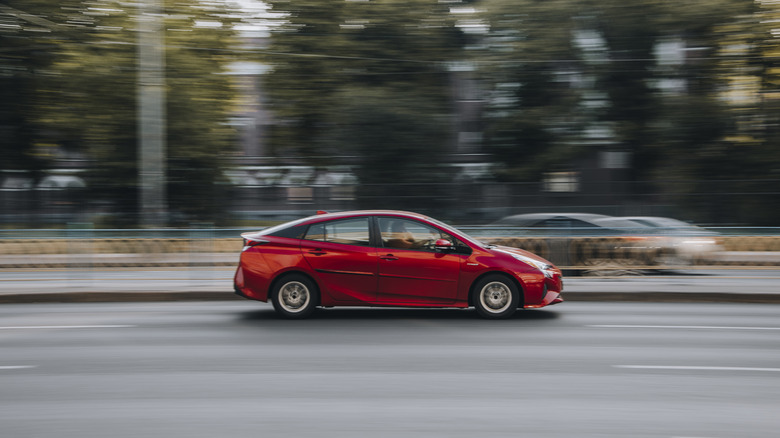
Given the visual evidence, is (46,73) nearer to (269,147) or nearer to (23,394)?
(269,147)

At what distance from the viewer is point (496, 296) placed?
368 inches

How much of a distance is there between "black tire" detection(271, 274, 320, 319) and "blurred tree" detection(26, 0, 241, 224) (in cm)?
1559

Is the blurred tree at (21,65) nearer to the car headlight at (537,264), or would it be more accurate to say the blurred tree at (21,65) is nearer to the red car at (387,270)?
the red car at (387,270)

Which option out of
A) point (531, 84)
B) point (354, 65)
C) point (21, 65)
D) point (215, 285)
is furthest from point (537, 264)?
point (21, 65)

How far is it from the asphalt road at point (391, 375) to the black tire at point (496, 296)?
19 cm

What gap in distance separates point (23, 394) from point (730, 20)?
2662 centimetres

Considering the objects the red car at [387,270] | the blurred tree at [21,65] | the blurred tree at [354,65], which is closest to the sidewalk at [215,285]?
the red car at [387,270]

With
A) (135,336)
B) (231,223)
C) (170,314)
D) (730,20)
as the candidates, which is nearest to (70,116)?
(231,223)

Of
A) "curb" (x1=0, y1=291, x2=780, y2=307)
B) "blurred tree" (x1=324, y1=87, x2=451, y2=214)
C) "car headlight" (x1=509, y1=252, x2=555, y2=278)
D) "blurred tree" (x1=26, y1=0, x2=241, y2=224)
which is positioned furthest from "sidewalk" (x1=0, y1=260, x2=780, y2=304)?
"blurred tree" (x1=324, y1=87, x2=451, y2=214)

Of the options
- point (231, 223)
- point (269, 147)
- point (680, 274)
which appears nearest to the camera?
point (680, 274)

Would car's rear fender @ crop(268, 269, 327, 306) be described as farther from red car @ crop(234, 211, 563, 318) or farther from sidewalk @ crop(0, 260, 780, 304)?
sidewalk @ crop(0, 260, 780, 304)

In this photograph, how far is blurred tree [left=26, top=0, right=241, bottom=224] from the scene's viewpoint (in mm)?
24922

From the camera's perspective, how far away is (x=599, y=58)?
26875mm

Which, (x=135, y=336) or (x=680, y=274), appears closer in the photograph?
(x=135, y=336)
